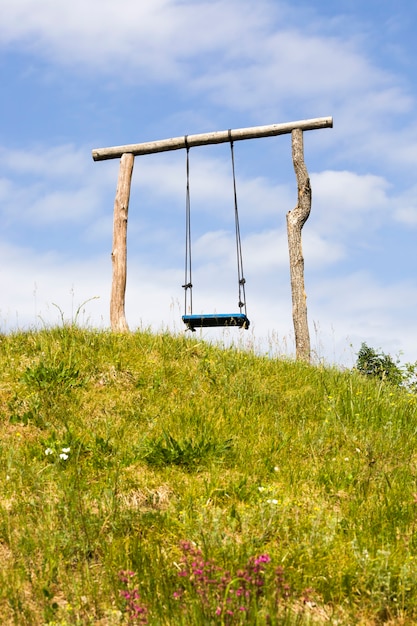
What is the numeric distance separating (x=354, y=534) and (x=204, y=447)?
1.78 meters

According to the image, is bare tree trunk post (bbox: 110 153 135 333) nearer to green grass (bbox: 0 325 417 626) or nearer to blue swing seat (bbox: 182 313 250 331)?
blue swing seat (bbox: 182 313 250 331)

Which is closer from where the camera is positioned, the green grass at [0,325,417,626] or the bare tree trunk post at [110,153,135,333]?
the green grass at [0,325,417,626]

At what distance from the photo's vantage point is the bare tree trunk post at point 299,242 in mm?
11734

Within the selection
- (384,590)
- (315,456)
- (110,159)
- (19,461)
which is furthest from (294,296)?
(384,590)

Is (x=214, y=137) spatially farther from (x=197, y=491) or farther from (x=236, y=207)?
(x=197, y=491)

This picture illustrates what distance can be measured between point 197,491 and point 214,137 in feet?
28.7

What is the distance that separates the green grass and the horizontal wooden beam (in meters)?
5.19

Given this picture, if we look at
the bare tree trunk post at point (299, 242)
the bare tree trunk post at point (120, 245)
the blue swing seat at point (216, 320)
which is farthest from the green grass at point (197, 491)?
the bare tree trunk post at point (120, 245)

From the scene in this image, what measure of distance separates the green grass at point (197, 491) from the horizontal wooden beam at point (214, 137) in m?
5.19

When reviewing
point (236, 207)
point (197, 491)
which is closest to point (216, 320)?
point (236, 207)

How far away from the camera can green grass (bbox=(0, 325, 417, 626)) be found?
13.1 feet

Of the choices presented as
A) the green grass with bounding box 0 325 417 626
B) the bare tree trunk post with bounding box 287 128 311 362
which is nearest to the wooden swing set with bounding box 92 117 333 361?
the bare tree trunk post with bounding box 287 128 311 362

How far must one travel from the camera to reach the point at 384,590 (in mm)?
4125

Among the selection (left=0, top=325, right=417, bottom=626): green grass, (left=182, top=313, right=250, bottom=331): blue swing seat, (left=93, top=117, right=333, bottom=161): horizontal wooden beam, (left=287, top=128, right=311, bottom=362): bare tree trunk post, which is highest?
(left=93, top=117, right=333, bottom=161): horizontal wooden beam
